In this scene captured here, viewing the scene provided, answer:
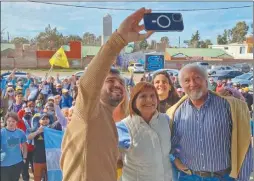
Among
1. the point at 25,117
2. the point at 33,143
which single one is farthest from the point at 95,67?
the point at 25,117

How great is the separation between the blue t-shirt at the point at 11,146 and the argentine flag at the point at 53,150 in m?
0.26

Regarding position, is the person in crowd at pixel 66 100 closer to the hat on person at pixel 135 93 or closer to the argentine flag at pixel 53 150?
the argentine flag at pixel 53 150

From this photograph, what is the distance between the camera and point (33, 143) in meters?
3.16

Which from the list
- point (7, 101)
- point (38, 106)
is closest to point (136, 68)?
point (38, 106)

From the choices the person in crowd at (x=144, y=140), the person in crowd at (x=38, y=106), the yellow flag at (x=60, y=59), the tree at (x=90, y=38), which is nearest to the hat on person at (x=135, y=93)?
the person in crowd at (x=144, y=140)

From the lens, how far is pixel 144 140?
1463mm

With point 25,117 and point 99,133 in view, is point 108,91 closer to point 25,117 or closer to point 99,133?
point 99,133

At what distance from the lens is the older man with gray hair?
153 centimetres

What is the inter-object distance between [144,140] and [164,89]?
1004 mm

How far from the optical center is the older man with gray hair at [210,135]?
5.01 ft

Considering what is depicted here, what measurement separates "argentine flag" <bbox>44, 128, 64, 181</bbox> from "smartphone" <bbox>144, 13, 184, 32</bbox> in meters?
2.01

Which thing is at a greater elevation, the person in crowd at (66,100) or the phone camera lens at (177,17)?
the phone camera lens at (177,17)

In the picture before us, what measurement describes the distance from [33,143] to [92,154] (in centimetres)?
230

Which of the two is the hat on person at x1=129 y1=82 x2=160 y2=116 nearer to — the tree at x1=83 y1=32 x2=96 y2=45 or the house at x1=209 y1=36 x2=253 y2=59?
the house at x1=209 y1=36 x2=253 y2=59
